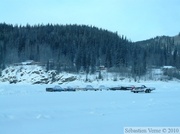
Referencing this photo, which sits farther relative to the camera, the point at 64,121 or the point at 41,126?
the point at 64,121

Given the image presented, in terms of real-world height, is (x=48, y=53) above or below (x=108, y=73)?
above

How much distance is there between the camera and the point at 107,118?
1578 centimetres

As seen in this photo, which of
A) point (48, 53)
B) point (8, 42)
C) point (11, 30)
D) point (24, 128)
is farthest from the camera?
point (11, 30)

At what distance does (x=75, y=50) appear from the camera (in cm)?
12988

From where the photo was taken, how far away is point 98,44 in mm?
140625

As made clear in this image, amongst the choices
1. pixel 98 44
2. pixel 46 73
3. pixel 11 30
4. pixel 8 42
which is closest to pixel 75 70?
pixel 46 73

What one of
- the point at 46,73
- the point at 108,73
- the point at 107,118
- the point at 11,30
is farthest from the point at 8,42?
the point at 107,118

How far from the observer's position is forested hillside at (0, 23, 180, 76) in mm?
116562

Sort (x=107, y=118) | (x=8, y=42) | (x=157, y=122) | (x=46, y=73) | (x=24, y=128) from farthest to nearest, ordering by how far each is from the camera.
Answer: (x=8, y=42)
(x=46, y=73)
(x=107, y=118)
(x=157, y=122)
(x=24, y=128)

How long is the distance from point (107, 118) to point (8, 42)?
130m

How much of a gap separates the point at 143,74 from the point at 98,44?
120 ft

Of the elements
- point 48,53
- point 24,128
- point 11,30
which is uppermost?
point 11,30

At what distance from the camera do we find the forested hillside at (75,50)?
382 feet

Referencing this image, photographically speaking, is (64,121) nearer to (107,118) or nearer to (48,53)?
(107,118)
